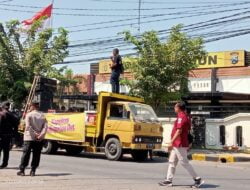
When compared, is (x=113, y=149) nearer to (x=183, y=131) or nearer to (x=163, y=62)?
(x=163, y=62)

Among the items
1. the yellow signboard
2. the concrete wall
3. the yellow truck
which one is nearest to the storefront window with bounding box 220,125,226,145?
the concrete wall

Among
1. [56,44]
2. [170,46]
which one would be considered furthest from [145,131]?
[56,44]

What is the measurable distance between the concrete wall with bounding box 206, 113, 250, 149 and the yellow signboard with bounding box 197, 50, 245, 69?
1309cm

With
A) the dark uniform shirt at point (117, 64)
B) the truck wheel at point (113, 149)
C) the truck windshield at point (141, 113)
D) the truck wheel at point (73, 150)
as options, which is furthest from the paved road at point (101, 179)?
the dark uniform shirt at point (117, 64)

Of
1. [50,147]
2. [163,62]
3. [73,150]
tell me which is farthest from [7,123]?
[163,62]

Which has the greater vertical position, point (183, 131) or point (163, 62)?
point (163, 62)

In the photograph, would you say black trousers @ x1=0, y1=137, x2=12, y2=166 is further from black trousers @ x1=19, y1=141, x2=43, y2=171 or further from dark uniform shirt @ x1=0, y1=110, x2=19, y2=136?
black trousers @ x1=19, y1=141, x2=43, y2=171

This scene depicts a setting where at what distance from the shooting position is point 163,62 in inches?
920

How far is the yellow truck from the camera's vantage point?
18.2 metres

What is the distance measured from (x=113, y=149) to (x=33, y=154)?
21.8 ft

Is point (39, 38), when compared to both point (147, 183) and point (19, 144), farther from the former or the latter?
point (147, 183)

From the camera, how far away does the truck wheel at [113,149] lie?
Result: 59.9 feet

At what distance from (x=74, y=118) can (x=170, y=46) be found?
6329mm

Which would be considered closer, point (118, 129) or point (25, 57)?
point (118, 129)
